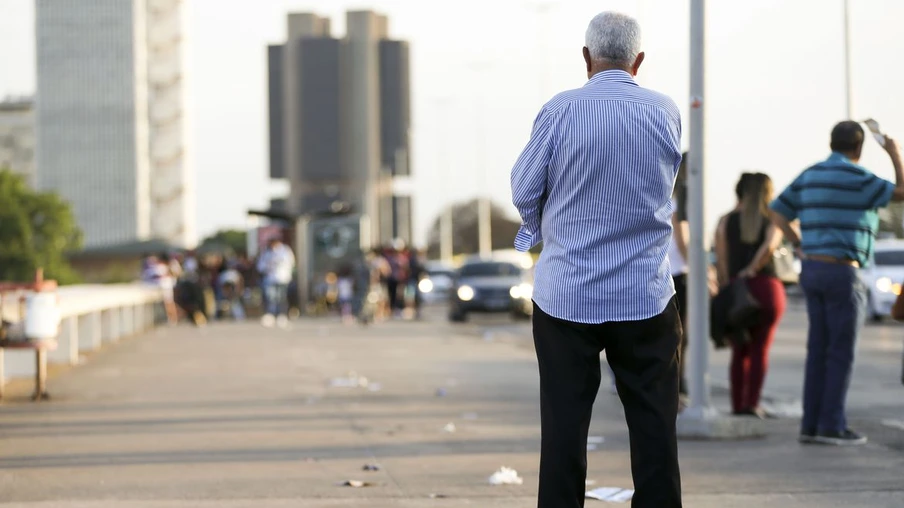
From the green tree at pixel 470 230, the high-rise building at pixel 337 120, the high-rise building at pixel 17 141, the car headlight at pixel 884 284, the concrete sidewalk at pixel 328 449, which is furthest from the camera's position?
the high-rise building at pixel 17 141

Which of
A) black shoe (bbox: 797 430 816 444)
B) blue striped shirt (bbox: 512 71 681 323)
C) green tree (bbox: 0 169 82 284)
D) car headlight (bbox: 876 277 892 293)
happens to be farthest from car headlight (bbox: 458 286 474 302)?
green tree (bbox: 0 169 82 284)

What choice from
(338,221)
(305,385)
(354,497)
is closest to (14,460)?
(354,497)

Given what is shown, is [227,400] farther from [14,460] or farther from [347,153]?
[347,153]

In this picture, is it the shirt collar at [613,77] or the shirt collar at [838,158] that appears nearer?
the shirt collar at [613,77]

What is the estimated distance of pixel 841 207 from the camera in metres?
9.16

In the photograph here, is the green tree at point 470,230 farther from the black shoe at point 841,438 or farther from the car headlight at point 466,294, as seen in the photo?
the black shoe at point 841,438

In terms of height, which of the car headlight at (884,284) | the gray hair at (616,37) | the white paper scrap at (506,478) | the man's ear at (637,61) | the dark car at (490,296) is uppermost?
the gray hair at (616,37)

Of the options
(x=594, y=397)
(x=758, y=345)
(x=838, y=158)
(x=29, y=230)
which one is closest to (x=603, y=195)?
(x=594, y=397)

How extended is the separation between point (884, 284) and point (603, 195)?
26.2 meters

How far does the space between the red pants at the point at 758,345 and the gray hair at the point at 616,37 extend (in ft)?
18.1

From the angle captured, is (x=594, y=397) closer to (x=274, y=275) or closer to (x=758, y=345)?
(x=758, y=345)

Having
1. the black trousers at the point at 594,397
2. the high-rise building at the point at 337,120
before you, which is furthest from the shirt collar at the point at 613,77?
the high-rise building at the point at 337,120

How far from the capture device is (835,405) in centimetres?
924

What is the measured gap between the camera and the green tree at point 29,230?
124062 millimetres
